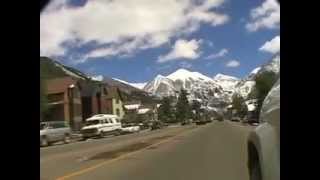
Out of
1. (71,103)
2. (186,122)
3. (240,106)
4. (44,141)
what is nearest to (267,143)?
(240,106)

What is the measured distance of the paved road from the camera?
14.9 ft

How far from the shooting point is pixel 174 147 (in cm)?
541

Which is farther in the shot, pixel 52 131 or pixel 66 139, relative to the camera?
pixel 66 139

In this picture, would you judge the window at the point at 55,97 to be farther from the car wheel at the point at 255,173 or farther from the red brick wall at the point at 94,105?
the car wheel at the point at 255,173

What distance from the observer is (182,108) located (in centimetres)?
436

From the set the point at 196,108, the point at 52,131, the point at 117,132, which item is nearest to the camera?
the point at 52,131

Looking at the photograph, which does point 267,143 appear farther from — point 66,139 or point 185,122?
point 66,139

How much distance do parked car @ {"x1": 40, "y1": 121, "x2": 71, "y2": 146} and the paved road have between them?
0.09 meters

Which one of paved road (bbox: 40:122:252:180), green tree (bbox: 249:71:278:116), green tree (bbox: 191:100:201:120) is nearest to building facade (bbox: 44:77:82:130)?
paved road (bbox: 40:122:252:180)

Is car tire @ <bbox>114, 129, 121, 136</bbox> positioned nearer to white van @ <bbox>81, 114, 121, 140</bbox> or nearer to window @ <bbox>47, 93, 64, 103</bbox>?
white van @ <bbox>81, 114, 121, 140</bbox>

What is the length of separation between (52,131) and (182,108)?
0.86m

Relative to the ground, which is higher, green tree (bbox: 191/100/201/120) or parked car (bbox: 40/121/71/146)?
green tree (bbox: 191/100/201/120)

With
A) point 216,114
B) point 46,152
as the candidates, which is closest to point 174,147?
point 216,114
